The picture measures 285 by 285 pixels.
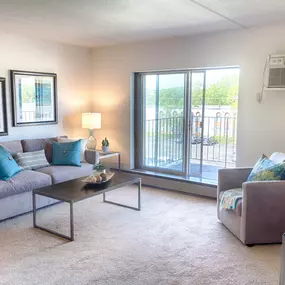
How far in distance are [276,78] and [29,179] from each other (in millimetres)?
3208

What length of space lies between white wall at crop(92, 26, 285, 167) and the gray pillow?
1519 millimetres

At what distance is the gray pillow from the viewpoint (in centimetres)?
433

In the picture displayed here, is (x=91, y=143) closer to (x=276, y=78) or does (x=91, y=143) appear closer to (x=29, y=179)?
(x=29, y=179)

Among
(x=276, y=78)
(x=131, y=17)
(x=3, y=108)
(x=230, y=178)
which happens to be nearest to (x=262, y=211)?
(x=230, y=178)

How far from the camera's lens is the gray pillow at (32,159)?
433cm

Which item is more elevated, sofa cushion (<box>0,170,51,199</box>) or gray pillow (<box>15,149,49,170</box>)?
gray pillow (<box>15,149,49,170</box>)

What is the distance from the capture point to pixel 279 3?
3.05 meters

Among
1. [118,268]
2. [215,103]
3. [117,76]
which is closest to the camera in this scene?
[118,268]

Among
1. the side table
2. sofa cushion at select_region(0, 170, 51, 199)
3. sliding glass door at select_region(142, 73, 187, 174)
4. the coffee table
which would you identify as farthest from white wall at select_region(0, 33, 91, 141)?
the coffee table

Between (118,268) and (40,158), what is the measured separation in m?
2.33

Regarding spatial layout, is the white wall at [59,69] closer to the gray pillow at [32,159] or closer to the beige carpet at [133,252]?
the gray pillow at [32,159]

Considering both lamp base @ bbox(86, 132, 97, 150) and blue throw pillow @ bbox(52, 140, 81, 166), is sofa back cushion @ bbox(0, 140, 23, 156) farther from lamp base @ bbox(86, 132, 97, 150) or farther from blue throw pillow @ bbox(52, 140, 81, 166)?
lamp base @ bbox(86, 132, 97, 150)

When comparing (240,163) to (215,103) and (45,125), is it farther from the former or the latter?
(45,125)

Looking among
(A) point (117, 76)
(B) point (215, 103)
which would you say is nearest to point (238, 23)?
(B) point (215, 103)
